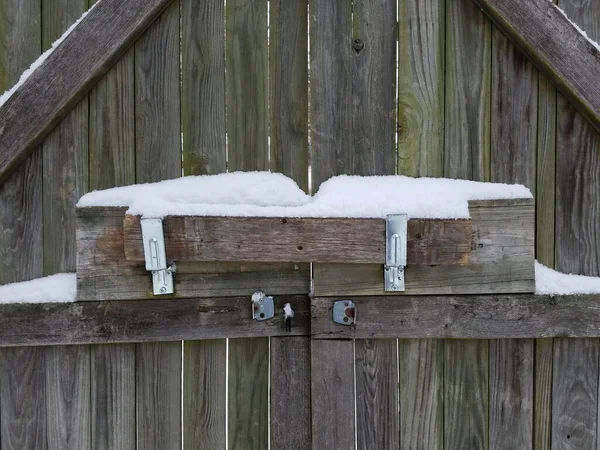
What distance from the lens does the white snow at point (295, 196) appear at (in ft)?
6.47

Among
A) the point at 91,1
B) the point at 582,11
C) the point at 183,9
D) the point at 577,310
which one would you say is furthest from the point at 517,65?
the point at 91,1

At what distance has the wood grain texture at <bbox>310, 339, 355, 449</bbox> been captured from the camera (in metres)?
2.09

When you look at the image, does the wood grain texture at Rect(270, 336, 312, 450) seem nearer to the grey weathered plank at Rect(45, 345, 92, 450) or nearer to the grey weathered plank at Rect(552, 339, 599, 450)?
the grey weathered plank at Rect(45, 345, 92, 450)

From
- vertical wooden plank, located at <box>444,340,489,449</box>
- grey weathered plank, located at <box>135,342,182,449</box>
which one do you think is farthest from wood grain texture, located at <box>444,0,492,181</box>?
grey weathered plank, located at <box>135,342,182,449</box>

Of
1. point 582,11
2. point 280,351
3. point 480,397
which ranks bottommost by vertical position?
point 480,397

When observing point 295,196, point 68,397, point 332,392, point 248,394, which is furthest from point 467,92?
point 68,397

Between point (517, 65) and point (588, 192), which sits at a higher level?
point (517, 65)

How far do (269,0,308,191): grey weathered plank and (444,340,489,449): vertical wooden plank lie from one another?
2.94 ft

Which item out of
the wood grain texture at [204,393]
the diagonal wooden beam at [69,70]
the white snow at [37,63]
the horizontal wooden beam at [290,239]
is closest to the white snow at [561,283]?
the horizontal wooden beam at [290,239]

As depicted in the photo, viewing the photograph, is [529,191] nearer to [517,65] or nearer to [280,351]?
[517,65]

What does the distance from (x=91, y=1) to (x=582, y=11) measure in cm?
183

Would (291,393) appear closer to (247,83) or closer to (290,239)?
(290,239)

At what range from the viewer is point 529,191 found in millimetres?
2092

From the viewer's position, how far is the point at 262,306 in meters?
2.07
